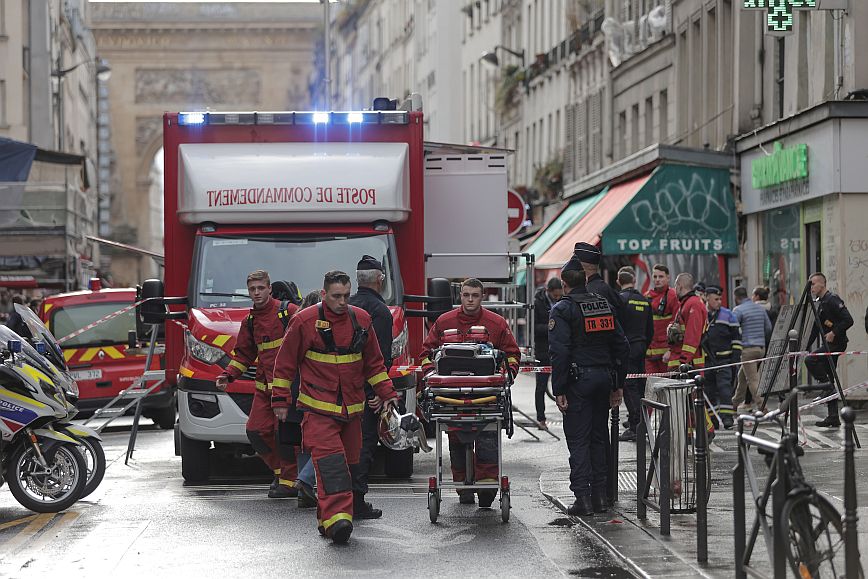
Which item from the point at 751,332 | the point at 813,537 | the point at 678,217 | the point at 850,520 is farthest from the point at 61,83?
the point at 850,520

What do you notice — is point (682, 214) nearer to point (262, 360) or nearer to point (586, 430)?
point (262, 360)

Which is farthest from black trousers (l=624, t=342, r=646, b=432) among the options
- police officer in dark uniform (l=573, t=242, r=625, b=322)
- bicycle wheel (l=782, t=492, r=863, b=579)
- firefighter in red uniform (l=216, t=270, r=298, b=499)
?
bicycle wheel (l=782, t=492, r=863, b=579)

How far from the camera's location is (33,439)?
1310 centimetres

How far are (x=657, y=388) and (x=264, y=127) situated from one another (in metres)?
5.52

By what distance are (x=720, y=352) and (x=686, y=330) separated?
6.49 feet

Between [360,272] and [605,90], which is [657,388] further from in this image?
[605,90]

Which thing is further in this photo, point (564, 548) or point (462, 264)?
point (462, 264)

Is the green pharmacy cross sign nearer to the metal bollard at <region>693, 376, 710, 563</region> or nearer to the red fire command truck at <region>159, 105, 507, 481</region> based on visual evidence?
the red fire command truck at <region>159, 105, 507, 481</region>

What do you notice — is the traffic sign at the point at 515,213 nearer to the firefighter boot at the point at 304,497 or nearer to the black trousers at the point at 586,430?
the firefighter boot at the point at 304,497

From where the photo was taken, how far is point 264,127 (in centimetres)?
1598

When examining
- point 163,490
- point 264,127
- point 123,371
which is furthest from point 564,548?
point 123,371

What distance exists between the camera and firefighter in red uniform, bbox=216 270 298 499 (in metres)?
13.8

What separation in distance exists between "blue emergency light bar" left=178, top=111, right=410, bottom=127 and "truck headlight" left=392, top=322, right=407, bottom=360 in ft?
6.71

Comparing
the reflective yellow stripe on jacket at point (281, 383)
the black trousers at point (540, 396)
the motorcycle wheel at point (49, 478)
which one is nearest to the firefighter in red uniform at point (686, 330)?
the black trousers at point (540, 396)
